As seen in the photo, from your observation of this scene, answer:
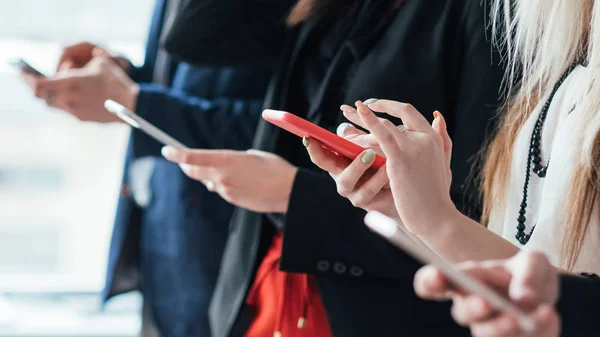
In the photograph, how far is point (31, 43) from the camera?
1308mm

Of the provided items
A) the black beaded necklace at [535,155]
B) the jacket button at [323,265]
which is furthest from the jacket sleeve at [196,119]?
the black beaded necklace at [535,155]

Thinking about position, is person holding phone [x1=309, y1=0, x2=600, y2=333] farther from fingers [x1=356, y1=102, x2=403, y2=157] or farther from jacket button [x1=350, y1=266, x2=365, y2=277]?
jacket button [x1=350, y1=266, x2=365, y2=277]

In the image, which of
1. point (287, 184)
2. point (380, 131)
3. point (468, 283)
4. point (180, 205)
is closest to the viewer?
point (468, 283)

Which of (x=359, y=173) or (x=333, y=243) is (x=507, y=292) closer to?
(x=359, y=173)

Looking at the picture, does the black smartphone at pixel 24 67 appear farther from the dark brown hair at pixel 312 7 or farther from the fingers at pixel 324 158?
the fingers at pixel 324 158

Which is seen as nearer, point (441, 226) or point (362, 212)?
point (441, 226)

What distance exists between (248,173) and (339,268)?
141 mm

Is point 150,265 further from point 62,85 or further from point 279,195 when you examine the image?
point 279,195

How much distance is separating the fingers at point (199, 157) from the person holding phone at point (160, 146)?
8.7 inches

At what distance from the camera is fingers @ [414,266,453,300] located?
12.1 inches

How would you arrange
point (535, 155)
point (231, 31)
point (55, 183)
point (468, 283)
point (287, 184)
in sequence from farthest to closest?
point (55, 183), point (231, 31), point (287, 184), point (535, 155), point (468, 283)

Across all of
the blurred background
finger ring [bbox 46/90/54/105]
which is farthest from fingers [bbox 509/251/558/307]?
the blurred background

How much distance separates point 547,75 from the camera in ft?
1.89

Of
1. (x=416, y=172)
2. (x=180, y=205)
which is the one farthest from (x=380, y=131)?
(x=180, y=205)
